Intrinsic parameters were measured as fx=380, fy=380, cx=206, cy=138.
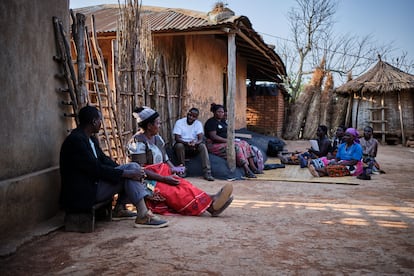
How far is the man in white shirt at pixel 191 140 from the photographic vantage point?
7.05 m

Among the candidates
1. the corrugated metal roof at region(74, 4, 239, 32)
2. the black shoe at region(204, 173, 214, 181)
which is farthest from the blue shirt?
the corrugated metal roof at region(74, 4, 239, 32)

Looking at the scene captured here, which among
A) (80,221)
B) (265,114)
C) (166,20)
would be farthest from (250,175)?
(265,114)

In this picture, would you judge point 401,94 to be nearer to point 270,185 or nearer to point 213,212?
point 270,185

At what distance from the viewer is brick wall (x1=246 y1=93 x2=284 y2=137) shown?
1530 centimetres

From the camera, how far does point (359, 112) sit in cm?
1631

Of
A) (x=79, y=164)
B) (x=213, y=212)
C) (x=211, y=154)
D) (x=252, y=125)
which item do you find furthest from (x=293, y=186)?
(x=252, y=125)

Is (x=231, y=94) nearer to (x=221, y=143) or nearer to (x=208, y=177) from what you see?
(x=221, y=143)

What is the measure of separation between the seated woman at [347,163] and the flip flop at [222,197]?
12.7ft

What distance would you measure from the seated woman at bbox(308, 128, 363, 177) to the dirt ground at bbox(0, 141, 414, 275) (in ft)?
8.10

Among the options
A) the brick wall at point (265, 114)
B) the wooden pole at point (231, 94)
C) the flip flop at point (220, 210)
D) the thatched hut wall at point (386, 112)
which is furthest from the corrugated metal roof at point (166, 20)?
the thatched hut wall at point (386, 112)

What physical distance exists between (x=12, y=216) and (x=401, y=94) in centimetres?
1576

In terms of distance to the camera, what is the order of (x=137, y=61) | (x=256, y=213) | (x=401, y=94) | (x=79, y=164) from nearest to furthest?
1. (x=79, y=164)
2. (x=256, y=213)
3. (x=137, y=61)
4. (x=401, y=94)

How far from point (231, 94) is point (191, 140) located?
3.82 feet

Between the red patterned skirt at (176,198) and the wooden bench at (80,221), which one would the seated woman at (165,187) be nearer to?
the red patterned skirt at (176,198)
